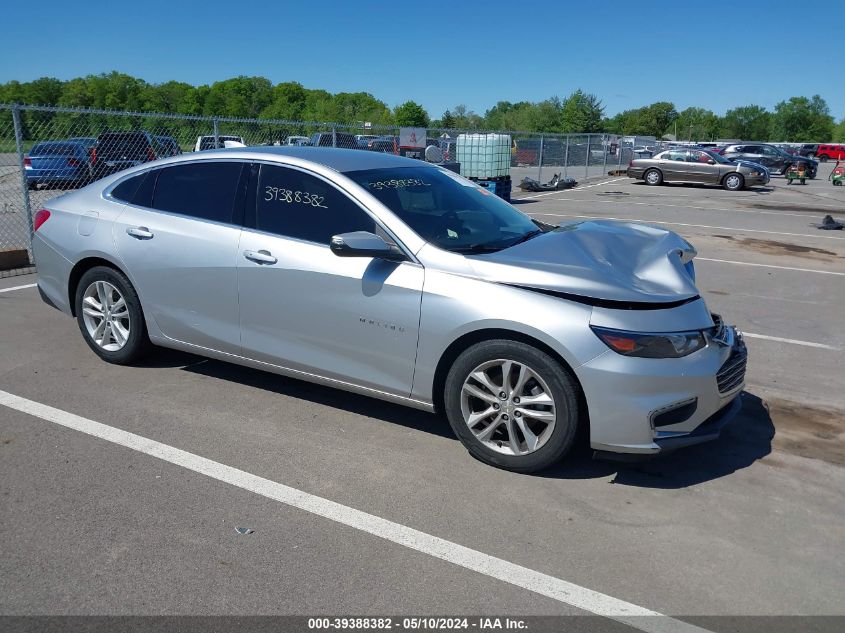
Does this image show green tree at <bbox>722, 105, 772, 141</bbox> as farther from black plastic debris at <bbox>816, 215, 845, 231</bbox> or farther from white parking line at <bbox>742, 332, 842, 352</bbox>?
white parking line at <bbox>742, 332, 842, 352</bbox>

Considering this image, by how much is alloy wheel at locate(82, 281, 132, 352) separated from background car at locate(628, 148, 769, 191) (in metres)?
25.6

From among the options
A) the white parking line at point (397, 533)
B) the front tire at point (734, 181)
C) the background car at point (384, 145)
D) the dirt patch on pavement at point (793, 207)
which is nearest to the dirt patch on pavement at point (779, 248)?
the dirt patch on pavement at point (793, 207)

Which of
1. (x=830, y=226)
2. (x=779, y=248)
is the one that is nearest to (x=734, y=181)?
(x=830, y=226)

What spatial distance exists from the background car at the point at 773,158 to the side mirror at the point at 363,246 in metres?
34.0

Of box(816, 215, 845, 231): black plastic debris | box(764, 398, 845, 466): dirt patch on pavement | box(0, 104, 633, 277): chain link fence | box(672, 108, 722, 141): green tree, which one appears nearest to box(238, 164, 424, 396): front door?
box(764, 398, 845, 466): dirt patch on pavement

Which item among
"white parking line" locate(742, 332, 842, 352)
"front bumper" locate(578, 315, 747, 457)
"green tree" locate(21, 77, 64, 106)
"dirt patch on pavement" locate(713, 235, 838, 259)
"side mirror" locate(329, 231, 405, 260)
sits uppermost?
"green tree" locate(21, 77, 64, 106)

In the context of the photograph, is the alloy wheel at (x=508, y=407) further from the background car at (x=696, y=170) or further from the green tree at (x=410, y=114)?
the green tree at (x=410, y=114)

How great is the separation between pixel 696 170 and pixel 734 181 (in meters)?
1.43

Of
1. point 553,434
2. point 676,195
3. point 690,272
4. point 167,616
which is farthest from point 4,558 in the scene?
point 676,195

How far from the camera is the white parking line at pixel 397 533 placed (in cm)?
288

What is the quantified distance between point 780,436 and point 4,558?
14.0 feet

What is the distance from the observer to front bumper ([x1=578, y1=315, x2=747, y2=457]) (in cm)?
364

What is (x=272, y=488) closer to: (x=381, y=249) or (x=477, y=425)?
(x=477, y=425)

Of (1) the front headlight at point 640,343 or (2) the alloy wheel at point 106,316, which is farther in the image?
(2) the alloy wheel at point 106,316
